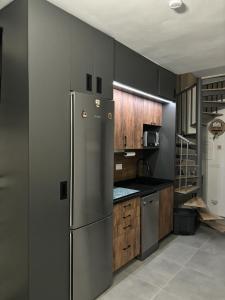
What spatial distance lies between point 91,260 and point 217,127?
3.85 m

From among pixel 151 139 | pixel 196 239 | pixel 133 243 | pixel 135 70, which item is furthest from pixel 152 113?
pixel 196 239

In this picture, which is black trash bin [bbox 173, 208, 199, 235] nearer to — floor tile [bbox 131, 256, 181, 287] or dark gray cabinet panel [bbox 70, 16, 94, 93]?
floor tile [bbox 131, 256, 181, 287]

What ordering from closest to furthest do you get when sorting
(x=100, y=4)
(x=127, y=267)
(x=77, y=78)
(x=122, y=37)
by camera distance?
(x=100, y=4), (x=77, y=78), (x=122, y=37), (x=127, y=267)

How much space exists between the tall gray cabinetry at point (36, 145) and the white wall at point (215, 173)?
3749 mm

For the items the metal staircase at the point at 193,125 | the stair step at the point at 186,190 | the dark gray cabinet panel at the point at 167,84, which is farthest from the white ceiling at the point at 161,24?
the stair step at the point at 186,190

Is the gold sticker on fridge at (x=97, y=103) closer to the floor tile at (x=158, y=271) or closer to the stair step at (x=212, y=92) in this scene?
the floor tile at (x=158, y=271)

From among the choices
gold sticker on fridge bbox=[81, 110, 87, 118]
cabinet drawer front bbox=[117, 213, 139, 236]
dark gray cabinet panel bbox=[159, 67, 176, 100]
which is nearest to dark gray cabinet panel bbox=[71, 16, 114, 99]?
gold sticker on fridge bbox=[81, 110, 87, 118]

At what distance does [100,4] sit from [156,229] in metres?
2.85

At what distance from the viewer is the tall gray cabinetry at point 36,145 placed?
179 cm

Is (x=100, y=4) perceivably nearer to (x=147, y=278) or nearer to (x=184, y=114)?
(x=147, y=278)

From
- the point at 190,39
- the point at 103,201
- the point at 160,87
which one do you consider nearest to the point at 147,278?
the point at 103,201

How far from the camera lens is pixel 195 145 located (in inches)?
173

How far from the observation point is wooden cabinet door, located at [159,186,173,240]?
3.55 m

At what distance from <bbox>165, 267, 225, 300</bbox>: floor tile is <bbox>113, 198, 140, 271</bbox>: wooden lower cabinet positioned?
560mm
